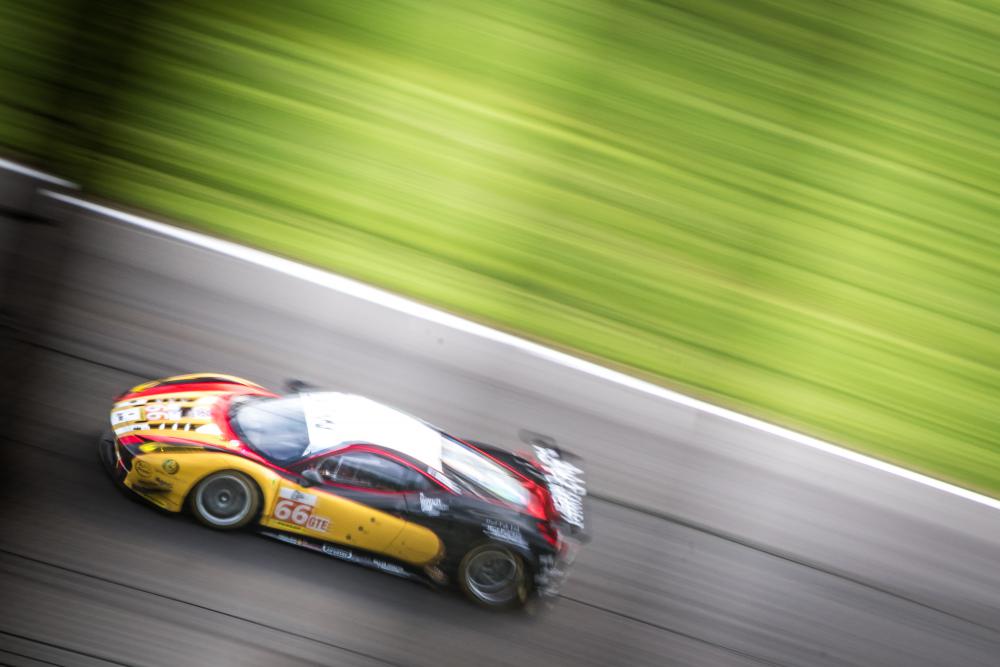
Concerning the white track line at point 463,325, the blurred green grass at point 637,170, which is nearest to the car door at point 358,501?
the white track line at point 463,325

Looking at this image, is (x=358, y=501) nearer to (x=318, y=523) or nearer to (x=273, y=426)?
(x=318, y=523)

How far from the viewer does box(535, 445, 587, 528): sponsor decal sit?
5172mm

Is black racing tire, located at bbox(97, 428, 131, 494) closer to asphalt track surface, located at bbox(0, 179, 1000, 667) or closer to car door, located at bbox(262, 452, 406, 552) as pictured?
asphalt track surface, located at bbox(0, 179, 1000, 667)

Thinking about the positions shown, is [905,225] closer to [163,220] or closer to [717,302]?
[717,302]

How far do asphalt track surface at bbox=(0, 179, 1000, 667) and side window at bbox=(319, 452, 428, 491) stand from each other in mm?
624

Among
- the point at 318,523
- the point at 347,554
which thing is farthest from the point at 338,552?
the point at 318,523

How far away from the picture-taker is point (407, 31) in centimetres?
716

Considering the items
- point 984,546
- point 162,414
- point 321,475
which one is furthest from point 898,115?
point 162,414

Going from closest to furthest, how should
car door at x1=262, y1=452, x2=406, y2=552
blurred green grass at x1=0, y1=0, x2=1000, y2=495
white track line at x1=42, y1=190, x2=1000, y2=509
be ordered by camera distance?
1. car door at x1=262, y1=452, x2=406, y2=552
2. white track line at x1=42, y1=190, x2=1000, y2=509
3. blurred green grass at x1=0, y1=0, x2=1000, y2=495

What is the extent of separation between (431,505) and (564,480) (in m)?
1.07

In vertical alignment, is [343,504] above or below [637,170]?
below

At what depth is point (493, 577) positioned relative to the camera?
16.0 ft

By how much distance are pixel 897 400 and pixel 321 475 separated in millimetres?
4569

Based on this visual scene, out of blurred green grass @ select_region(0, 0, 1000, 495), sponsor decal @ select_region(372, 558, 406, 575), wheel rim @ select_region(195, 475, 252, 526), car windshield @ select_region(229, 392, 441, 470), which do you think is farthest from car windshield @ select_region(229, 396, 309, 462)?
blurred green grass @ select_region(0, 0, 1000, 495)
